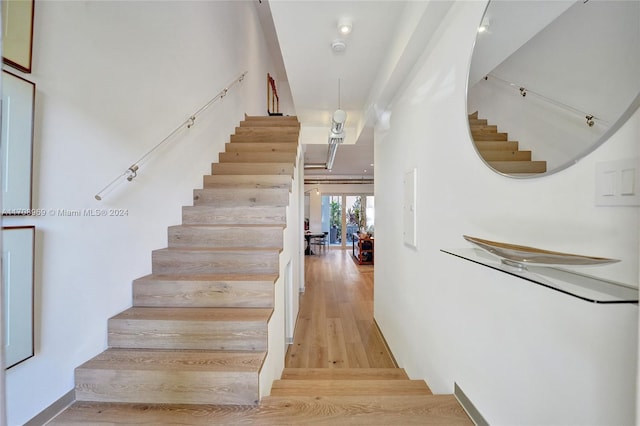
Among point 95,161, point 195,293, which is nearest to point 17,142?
point 95,161

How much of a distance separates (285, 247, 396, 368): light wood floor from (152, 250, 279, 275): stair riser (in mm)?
1252

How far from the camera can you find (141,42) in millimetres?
2096

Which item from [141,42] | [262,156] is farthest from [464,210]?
[262,156]

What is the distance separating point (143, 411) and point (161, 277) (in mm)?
951

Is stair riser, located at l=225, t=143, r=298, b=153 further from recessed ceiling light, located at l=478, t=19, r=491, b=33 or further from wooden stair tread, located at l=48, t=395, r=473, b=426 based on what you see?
wooden stair tread, located at l=48, t=395, r=473, b=426

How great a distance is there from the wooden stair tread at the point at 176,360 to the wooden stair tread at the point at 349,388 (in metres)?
0.33

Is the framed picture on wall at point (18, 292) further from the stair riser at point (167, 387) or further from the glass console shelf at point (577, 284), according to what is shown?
the glass console shelf at point (577, 284)

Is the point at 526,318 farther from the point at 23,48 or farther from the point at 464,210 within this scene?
the point at 23,48

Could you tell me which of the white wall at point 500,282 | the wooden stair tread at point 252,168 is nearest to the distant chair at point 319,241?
the wooden stair tread at point 252,168

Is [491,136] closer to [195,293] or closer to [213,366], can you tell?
[213,366]

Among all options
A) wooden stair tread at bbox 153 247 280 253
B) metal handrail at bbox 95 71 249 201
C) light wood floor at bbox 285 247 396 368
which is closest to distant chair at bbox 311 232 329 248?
light wood floor at bbox 285 247 396 368

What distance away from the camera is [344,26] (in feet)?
6.90

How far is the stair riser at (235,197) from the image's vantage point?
9.77 feet

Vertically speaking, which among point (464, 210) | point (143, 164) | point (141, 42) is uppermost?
point (141, 42)
